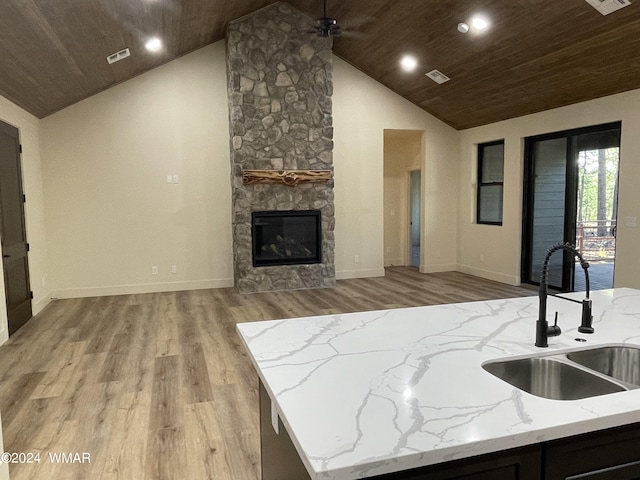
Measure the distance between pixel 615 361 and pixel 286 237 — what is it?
528 centimetres

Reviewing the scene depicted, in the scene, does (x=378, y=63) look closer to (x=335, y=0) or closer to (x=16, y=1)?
(x=335, y=0)

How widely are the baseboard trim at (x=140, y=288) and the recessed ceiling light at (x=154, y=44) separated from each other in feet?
10.5

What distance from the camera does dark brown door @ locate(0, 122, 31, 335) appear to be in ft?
14.6

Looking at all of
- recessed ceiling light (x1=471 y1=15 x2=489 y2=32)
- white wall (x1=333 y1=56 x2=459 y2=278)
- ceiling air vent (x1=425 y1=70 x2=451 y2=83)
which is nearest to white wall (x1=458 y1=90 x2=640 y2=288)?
white wall (x1=333 y1=56 x2=459 y2=278)

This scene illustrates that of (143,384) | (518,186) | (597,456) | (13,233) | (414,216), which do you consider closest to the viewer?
(597,456)

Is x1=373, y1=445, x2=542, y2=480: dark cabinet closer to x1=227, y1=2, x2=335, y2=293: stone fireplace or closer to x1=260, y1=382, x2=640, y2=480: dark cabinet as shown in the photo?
x1=260, y1=382, x2=640, y2=480: dark cabinet

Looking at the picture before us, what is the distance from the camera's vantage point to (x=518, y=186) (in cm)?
662

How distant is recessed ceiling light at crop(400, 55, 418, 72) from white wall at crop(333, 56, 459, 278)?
2.99 ft

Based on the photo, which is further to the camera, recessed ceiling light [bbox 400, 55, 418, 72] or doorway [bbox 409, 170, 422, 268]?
doorway [bbox 409, 170, 422, 268]

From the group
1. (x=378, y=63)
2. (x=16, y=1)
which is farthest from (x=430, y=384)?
(x=378, y=63)

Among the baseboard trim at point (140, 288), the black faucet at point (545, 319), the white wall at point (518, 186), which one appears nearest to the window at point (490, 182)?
the white wall at point (518, 186)

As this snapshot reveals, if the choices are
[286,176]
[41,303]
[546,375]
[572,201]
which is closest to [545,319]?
[546,375]

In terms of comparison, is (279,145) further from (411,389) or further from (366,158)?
(411,389)

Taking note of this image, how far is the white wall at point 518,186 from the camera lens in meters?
A: 4.90
